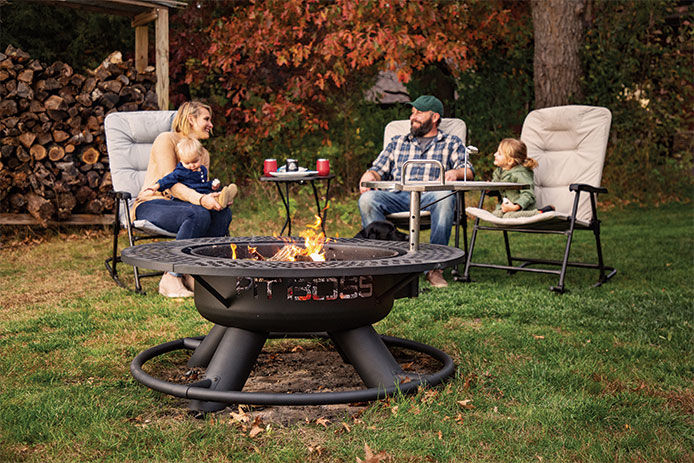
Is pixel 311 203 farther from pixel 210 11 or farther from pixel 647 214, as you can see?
pixel 647 214

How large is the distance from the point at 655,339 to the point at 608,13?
674cm

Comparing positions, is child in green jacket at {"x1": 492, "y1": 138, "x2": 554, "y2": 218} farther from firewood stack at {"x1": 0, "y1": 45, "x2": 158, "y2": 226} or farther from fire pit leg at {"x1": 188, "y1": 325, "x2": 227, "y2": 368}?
firewood stack at {"x1": 0, "y1": 45, "x2": 158, "y2": 226}

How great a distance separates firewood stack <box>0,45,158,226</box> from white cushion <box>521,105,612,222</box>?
3.53 metres

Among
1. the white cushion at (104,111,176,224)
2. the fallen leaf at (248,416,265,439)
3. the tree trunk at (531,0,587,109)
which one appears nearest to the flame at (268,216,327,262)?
the fallen leaf at (248,416,265,439)

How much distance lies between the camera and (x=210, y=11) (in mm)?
8672

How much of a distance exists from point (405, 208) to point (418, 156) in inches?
15.8

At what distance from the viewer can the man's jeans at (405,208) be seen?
451cm

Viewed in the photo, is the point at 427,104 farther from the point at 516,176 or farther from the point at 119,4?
the point at 119,4

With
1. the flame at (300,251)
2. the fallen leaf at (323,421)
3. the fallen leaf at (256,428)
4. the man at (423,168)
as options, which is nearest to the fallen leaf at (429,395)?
the fallen leaf at (323,421)

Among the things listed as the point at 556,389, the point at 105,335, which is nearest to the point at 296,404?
the point at 556,389

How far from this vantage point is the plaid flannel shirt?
191 inches

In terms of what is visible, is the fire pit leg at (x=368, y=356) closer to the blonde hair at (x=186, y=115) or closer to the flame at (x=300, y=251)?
the flame at (x=300, y=251)

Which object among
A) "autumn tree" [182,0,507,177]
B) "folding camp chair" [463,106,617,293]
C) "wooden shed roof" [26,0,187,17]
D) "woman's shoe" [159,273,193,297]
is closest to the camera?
"woman's shoe" [159,273,193,297]

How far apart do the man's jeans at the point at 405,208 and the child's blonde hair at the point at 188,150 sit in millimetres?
1046
